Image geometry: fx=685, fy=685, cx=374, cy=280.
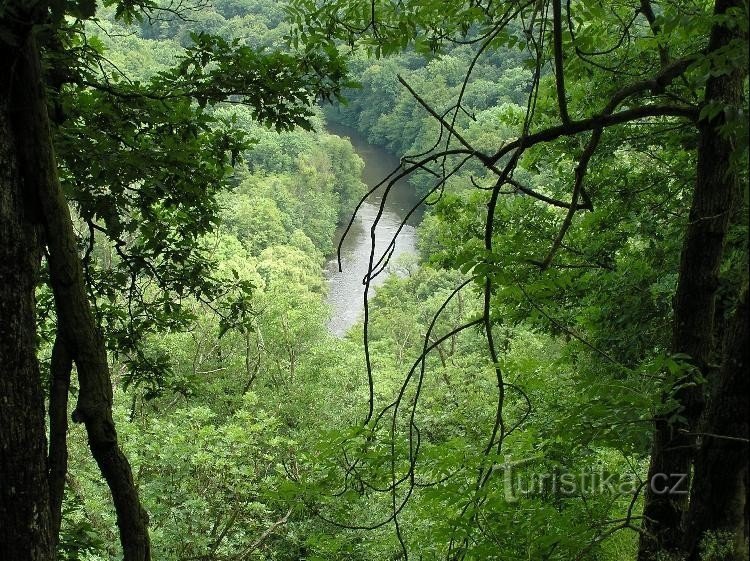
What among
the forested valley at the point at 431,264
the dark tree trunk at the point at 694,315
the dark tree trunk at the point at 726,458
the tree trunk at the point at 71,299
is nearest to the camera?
the dark tree trunk at the point at 726,458

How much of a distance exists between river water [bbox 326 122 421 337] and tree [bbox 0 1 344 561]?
21.4m

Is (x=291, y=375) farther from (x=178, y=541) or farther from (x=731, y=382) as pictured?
(x=731, y=382)

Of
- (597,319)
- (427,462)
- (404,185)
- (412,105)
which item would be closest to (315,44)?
(427,462)

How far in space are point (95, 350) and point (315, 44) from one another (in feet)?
6.28

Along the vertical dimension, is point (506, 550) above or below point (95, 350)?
below

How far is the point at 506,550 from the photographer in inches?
112

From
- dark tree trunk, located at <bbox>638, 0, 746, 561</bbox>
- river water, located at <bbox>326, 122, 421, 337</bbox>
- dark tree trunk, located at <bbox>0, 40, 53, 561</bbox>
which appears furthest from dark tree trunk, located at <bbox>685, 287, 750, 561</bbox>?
river water, located at <bbox>326, 122, 421, 337</bbox>

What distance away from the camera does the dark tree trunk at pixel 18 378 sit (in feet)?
7.18

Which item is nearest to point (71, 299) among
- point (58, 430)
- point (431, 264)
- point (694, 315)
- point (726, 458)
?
point (58, 430)

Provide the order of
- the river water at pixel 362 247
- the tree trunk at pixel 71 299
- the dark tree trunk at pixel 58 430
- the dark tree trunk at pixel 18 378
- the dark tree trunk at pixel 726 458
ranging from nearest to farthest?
the dark tree trunk at pixel 726 458
the dark tree trunk at pixel 18 378
the tree trunk at pixel 71 299
the dark tree trunk at pixel 58 430
the river water at pixel 362 247

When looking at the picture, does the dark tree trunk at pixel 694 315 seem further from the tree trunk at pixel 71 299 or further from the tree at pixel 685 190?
the tree trunk at pixel 71 299

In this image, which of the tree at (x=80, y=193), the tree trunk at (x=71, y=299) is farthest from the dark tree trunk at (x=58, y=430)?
the tree trunk at (x=71, y=299)

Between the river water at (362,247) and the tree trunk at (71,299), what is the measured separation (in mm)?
22667

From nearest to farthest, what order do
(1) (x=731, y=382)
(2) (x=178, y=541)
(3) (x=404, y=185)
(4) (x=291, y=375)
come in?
(1) (x=731, y=382) → (2) (x=178, y=541) → (4) (x=291, y=375) → (3) (x=404, y=185)
